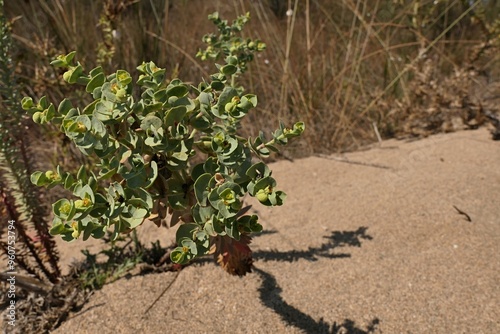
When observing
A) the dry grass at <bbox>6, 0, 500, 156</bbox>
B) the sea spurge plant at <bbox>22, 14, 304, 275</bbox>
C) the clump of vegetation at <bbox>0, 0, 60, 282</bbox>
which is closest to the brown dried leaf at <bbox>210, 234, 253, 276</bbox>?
the sea spurge plant at <bbox>22, 14, 304, 275</bbox>

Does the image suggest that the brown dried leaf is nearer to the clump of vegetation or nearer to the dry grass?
the clump of vegetation

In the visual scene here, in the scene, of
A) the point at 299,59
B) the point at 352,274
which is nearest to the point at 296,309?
the point at 352,274

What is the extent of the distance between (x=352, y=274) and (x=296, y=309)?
27cm

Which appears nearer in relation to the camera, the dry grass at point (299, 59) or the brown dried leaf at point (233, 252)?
the brown dried leaf at point (233, 252)

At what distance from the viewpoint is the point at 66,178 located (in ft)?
2.74

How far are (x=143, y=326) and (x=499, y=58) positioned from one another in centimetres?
339

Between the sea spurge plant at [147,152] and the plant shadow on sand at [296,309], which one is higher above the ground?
the sea spurge plant at [147,152]

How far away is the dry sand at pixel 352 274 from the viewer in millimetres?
1307

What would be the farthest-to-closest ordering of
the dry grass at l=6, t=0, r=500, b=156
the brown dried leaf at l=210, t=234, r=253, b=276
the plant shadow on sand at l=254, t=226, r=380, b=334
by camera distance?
the dry grass at l=6, t=0, r=500, b=156
the plant shadow on sand at l=254, t=226, r=380, b=334
the brown dried leaf at l=210, t=234, r=253, b=276

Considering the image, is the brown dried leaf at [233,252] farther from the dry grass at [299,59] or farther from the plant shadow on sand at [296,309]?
the dry grass at [299,59]

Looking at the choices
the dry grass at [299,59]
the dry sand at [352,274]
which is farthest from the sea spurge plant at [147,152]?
the dry grass at [299,59]

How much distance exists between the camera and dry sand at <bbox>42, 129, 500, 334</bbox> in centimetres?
131

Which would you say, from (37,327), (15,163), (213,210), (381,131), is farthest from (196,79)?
(213,210)

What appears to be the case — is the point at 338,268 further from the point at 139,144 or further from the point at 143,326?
the point at 139,144
